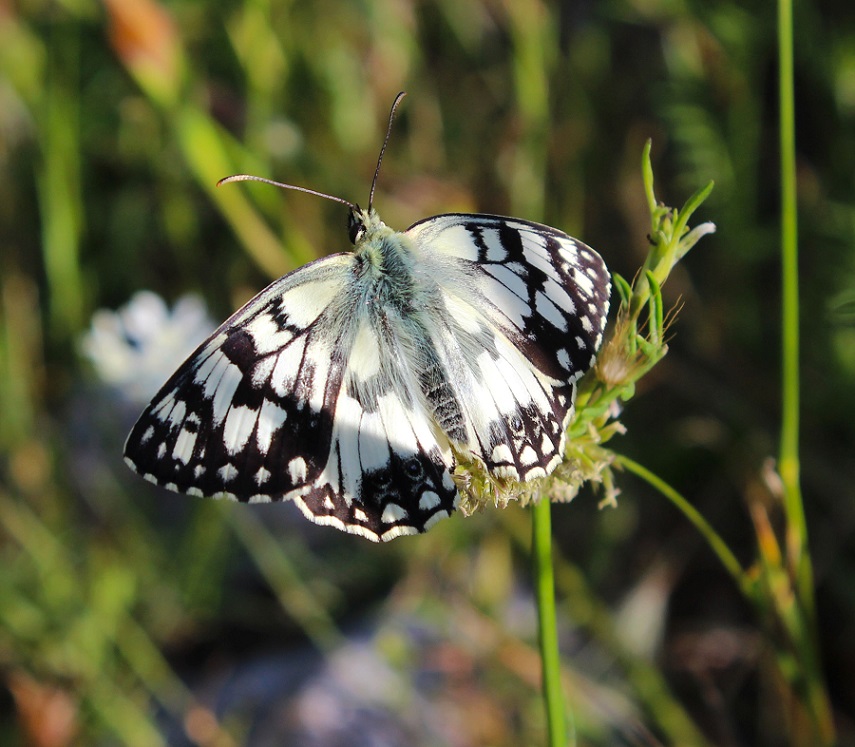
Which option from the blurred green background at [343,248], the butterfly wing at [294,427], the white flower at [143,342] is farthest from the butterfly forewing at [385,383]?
the white flower at [143,342]

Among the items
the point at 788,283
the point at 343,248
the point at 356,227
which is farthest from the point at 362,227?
the point at 343,248

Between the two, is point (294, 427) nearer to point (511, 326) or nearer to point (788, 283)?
point (511, 326)

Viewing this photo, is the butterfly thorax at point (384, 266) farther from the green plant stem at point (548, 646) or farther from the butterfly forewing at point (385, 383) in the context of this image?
the green plant stem at point (548, 646)

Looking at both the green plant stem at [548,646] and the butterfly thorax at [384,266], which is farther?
the butterfly thorax at [384,266]

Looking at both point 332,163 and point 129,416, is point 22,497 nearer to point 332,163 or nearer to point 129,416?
point 129,416

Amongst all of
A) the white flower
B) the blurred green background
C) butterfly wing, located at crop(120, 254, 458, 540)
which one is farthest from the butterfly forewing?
the white flower

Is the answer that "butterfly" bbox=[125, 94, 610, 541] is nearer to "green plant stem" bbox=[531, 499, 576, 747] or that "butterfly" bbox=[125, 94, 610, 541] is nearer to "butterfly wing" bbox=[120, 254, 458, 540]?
"butterfly wing" bbox=[120, 254, 458, 540]

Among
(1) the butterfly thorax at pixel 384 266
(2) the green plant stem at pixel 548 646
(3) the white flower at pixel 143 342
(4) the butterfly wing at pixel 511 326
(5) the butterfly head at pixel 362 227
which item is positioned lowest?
(2) the green plant stem at pixel 548 646
